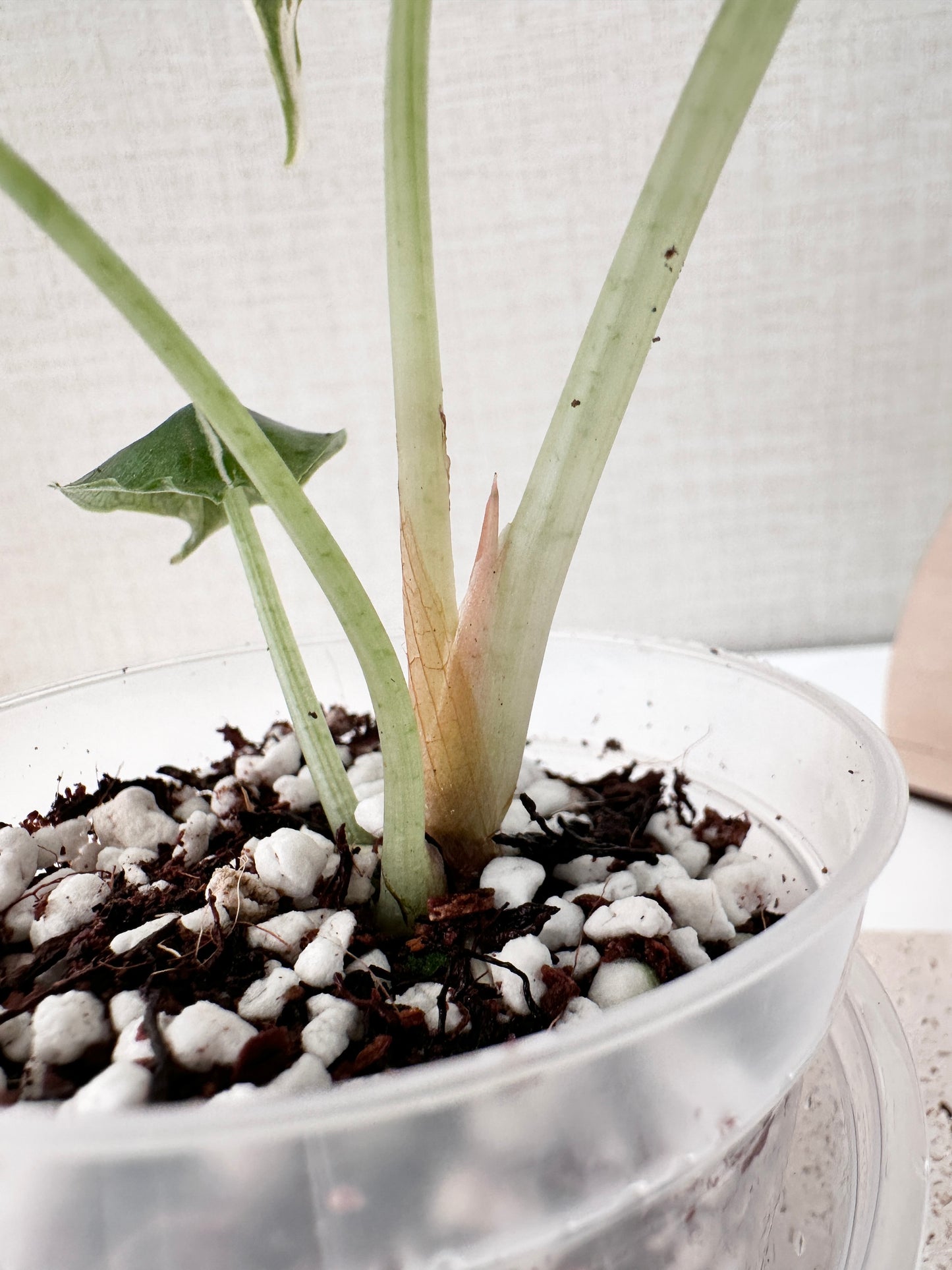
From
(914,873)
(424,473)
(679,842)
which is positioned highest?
(424,473)

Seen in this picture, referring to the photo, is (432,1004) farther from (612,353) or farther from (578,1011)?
(612,353)

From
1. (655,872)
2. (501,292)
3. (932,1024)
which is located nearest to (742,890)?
(655,872)

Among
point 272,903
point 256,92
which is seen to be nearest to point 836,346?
point 256,92

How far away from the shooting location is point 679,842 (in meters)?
0.29

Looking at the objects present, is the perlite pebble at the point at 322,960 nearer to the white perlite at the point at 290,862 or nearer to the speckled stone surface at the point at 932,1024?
the white perlite at the point at 290,862

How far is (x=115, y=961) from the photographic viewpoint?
0.22 metres

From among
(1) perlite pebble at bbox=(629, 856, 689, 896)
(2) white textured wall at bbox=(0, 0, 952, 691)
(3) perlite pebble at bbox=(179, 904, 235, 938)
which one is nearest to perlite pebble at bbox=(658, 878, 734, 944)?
(1) perlite pebble at bbox=(629, 856, 689, 896)

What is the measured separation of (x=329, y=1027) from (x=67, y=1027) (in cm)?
5

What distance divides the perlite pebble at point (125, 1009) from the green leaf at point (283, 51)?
0.57ft

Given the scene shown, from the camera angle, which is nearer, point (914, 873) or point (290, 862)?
point (290, 862)

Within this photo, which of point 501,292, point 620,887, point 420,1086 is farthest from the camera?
point 501,292

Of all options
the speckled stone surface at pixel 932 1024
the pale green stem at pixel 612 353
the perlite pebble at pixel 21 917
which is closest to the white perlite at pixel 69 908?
the perlite pebble at pixel 21 917

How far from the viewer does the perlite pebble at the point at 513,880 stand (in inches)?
9.6

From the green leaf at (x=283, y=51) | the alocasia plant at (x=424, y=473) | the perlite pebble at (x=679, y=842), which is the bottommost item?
the perlite pebble at (x=679, y=842)
